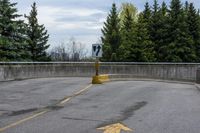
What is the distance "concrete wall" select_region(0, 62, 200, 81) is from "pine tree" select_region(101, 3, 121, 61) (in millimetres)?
28002

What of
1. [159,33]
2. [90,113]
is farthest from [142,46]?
[90,113]

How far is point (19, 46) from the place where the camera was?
55.0m

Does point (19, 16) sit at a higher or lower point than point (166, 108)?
higher

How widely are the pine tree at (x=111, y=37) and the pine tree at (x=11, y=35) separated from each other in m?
19.7

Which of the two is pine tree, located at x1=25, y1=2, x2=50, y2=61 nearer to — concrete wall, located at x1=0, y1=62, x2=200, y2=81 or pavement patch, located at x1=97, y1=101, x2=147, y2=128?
concrete wall, located at x1=0, y1=62, x2=200, y2=81

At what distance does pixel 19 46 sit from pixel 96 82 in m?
28.6

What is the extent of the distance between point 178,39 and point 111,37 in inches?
512

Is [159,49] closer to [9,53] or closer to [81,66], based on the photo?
[9,53]

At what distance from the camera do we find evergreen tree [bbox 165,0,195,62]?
66625 mm

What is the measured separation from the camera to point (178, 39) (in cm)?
6712

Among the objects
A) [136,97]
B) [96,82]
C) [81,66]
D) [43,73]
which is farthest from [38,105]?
[81,66]

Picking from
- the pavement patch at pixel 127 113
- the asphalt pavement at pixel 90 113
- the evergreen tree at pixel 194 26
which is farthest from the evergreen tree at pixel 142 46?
the pavement patch at pixel 127 113

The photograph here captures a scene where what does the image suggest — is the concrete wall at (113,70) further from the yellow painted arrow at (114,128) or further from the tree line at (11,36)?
the yellow painted arrow at (114,128)

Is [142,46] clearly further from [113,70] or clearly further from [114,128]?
[114,128]
